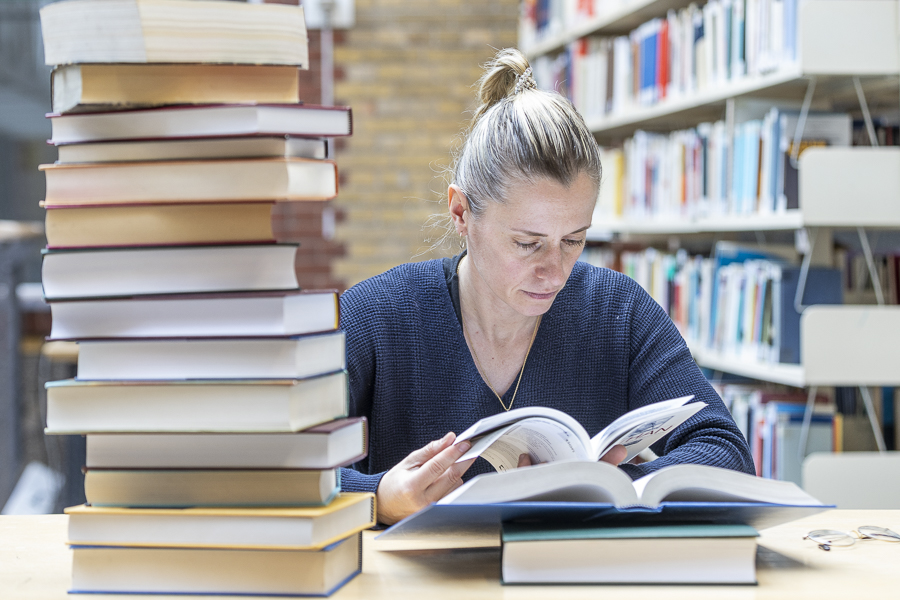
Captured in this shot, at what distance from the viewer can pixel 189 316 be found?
0.77 metres

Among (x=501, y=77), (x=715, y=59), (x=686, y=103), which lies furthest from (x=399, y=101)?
(x=501, y=77)

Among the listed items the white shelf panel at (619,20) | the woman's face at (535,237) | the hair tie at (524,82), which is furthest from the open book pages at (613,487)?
the white shelf panel at (619,20)

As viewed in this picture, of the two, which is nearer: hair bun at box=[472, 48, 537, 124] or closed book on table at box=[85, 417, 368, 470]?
closed book on table at box=[85, 417, 368, 470]

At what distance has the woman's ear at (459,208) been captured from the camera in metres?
1.41

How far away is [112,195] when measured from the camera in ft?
2.57

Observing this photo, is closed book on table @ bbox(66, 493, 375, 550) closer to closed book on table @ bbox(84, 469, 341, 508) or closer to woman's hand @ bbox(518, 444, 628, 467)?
closed book on table @ bbox(84, 469, 341, 508)

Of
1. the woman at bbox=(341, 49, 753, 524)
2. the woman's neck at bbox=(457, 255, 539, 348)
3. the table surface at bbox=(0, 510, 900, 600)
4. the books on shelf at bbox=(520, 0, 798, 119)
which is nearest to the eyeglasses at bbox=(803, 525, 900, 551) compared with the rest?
the table surface at bbox=(0, 510, 900, 600)

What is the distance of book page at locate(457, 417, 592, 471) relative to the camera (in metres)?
0.88

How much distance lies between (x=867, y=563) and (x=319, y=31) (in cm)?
403

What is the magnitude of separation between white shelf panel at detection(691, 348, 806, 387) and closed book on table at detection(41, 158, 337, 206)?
1693mm

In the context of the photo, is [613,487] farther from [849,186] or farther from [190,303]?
[849,186]

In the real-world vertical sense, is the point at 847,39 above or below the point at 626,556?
above

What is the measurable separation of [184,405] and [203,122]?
24cm

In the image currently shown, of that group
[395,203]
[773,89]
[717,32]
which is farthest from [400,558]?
[395,203]
